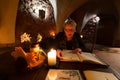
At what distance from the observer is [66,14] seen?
338 inches

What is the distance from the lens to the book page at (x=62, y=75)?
1.08 metres

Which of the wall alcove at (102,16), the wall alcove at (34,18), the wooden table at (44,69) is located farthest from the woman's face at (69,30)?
the wall alcove at (102,16)

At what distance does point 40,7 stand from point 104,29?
5.13 m

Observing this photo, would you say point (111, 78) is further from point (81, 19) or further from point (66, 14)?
point (81, 19)

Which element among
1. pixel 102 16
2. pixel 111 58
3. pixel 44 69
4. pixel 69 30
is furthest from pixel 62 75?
pixel 102 16

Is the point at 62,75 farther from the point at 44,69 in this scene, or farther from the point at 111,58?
the point at 111,58

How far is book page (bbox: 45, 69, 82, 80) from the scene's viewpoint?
1.08m

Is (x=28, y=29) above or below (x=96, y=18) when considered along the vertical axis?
below

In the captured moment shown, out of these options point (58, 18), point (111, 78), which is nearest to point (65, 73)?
point (111, 78)

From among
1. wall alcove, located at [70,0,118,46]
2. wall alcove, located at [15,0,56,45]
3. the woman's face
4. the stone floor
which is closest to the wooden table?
the woman's face

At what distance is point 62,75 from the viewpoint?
→ 1.13m

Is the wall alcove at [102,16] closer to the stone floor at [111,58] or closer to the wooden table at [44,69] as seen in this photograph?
the stone floor at [111,58]

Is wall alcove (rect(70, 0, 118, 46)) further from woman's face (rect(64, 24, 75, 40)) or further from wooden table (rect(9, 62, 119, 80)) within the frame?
wooden table (rect(9, 62, 119, 80))

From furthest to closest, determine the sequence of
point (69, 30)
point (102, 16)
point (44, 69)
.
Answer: point (102, 16)
point (69, 30)
point (44, 69)
